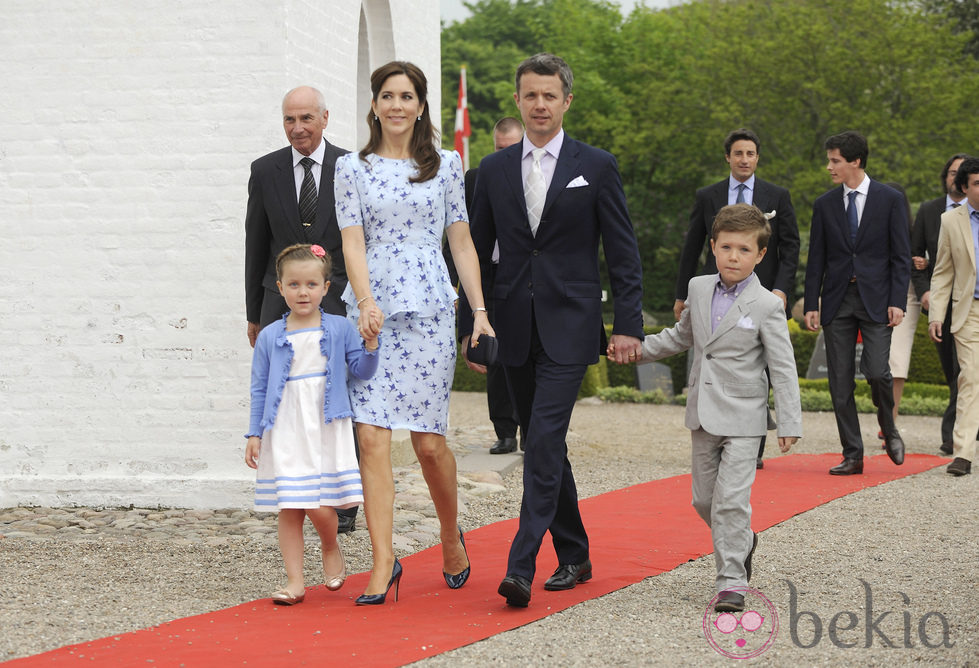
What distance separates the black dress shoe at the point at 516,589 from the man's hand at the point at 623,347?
95 cm

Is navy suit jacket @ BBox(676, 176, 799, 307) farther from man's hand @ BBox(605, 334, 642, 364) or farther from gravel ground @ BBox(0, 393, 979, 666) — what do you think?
man's hand @ BBox(605, 334, 642, 364)

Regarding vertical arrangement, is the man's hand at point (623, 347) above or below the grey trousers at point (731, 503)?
above

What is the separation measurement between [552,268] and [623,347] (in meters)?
0.43

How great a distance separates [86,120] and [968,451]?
245 inches

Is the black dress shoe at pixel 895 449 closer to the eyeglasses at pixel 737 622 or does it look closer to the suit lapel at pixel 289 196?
the eyeglasses at pixel 737 622

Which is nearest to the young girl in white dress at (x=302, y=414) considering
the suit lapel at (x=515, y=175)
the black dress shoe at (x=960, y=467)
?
the suit lapel at (x=515, y=175)

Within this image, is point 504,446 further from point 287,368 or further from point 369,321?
point 369,321

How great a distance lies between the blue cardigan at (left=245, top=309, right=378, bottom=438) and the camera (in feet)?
16.7

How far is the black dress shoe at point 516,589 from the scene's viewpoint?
15.5 feet

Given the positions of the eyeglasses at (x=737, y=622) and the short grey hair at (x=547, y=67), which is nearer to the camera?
the eyeglasses at (x=737, y=622)

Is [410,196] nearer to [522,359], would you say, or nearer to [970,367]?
[522,359]

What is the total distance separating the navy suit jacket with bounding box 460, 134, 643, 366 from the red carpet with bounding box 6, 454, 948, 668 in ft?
3.36

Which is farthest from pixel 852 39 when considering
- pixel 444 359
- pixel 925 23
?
pixel 444 359

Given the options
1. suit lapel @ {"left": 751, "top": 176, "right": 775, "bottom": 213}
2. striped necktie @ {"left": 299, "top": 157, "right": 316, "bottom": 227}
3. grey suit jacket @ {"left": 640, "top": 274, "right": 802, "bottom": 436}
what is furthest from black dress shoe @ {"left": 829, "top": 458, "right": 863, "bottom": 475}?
striped necktie @ {"left": 299, "top": 157, "right": 316, "bottom": 227}
